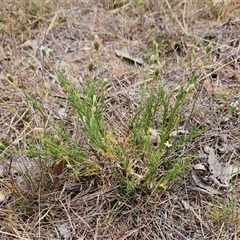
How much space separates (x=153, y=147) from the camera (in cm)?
150

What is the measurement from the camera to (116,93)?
5.78 ft

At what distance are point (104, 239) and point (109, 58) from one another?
0.97m

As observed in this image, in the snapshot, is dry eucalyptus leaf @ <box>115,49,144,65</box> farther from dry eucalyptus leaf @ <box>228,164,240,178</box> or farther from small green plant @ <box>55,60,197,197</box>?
dry eucalyptus leaf @ <box>228,164,240,178</box>

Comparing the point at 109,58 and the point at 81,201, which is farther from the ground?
the point at 109,58

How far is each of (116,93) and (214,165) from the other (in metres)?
0.54

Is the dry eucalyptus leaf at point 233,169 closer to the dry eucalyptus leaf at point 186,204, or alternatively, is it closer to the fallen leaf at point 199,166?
the fallen leaf at point 199,166

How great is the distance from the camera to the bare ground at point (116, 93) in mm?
1352

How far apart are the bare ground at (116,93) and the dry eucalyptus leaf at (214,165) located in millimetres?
25

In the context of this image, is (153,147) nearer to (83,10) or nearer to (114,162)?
(114,162)

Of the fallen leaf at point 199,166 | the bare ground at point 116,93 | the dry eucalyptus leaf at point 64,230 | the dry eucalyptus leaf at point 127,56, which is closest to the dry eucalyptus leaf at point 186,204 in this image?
the bare ground at point 116,93

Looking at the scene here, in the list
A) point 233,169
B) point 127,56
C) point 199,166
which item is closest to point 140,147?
point 199,166

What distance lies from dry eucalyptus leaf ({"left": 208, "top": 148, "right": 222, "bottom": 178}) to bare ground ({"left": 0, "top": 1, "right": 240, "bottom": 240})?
0.02m

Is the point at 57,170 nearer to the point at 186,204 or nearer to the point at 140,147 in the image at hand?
the point at 140,147

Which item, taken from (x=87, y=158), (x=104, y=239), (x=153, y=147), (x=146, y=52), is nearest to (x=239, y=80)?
(x=146, y=52)
